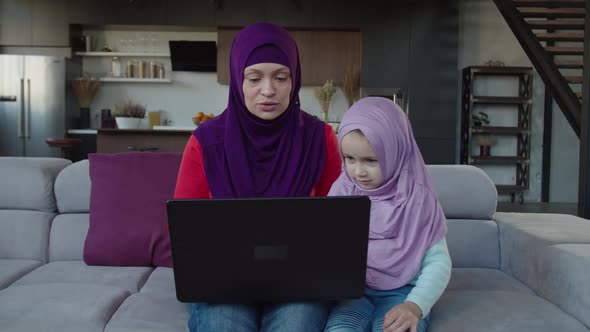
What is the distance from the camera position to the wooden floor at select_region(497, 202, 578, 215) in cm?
603

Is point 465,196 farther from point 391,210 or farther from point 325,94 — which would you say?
point 325,94

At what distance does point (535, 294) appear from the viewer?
175cm

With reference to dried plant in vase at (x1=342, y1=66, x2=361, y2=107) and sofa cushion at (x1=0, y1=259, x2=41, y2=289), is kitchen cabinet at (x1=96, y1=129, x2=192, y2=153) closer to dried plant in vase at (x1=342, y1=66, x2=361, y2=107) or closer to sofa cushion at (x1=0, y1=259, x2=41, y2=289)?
dried plant in vase at (x1=342, y1=66, x2=361, y2=107)

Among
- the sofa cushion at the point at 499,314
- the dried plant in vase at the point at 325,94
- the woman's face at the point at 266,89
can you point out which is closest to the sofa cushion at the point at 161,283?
the woman's face at the point at 266,89

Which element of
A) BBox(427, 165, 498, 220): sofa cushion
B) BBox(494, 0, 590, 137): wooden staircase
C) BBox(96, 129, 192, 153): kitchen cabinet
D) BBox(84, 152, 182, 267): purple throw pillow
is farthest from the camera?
BBox(96, 129, 192, 153): kitchen cabinet

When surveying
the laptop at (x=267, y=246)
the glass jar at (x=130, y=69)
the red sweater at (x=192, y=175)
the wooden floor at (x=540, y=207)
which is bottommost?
→ the wooden floor at (x=540, y=207)

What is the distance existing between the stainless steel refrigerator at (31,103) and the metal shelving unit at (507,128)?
5.04 metres

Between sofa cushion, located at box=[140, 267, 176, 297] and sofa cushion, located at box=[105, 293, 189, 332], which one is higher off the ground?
sofa cushion, located at box=[140, 267, 176, 297]

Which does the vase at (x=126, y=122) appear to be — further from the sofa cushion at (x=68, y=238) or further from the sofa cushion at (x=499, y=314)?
the sofa cushion at (x=499, y=314)

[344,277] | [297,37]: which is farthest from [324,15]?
[344,277]

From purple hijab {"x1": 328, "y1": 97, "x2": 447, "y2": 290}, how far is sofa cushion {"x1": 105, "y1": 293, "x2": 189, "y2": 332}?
0.57 m

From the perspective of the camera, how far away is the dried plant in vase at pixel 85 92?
21.8ft

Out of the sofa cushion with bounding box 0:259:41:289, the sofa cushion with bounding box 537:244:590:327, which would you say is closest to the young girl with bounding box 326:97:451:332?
the sofa cushion with bounding box 537:244:590:327

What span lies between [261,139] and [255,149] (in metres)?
0.03
